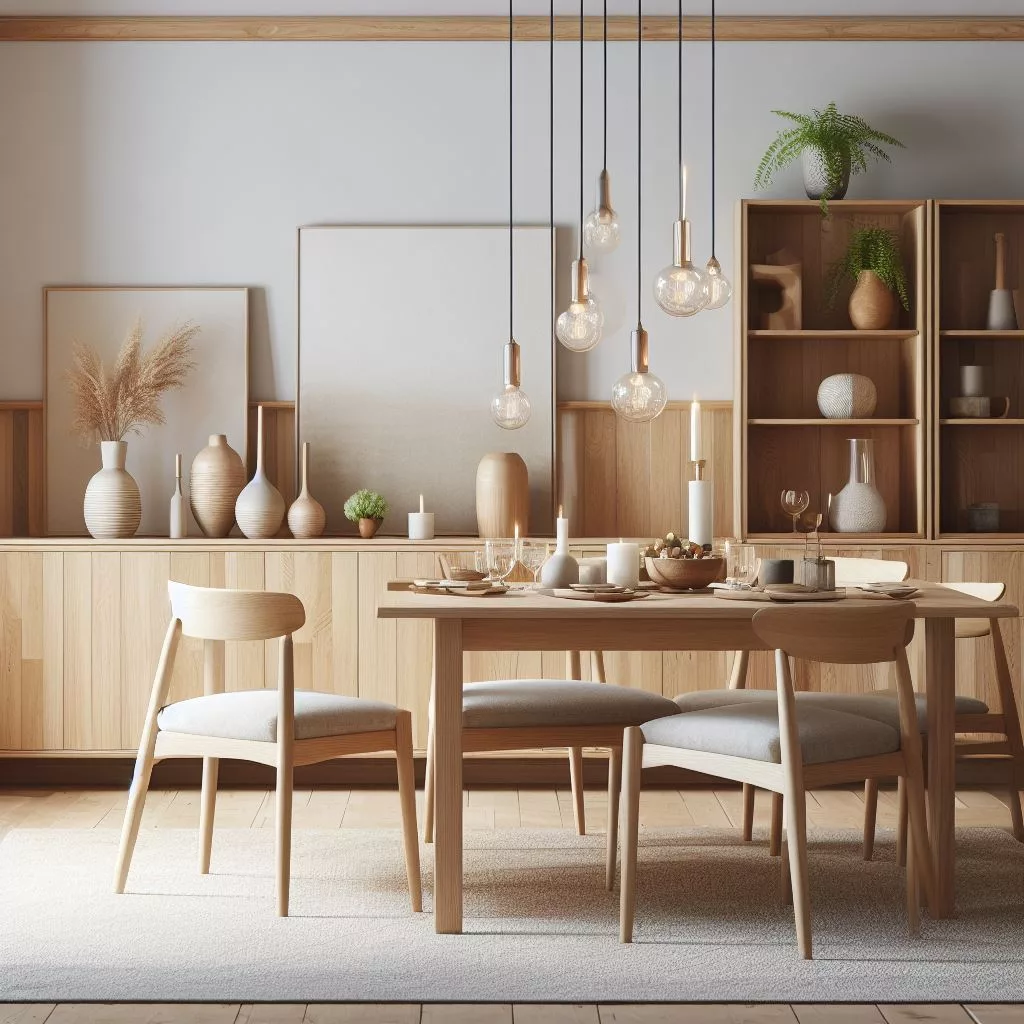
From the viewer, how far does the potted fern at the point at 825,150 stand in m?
4.45

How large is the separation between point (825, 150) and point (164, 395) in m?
2.55

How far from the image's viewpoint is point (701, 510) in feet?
10.5

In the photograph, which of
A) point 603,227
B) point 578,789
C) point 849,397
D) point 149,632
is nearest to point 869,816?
point 578,789

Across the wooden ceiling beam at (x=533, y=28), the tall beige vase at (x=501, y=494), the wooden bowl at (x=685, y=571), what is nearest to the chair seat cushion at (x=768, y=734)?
the wooden bowl at (x=685, y=571)

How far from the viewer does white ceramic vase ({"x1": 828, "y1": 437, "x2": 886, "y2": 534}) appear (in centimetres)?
445

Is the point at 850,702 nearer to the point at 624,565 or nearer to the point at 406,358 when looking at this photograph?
the point at 624,565

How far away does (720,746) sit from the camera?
2.73 metres

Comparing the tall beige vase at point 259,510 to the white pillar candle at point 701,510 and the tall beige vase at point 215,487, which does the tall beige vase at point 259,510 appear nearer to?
the tall beige vase at point 215,487

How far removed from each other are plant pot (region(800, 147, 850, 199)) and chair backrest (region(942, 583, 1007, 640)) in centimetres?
155

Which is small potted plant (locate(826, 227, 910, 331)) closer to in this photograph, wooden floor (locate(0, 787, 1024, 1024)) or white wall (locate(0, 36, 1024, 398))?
white wall (locate(0, 36, 1024, 398))

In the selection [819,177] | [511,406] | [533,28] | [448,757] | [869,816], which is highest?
[533,28]

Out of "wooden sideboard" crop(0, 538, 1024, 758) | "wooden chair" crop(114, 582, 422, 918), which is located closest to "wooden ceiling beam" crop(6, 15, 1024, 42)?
"wooden sideboard" crop(0, 538, 1024, 758)

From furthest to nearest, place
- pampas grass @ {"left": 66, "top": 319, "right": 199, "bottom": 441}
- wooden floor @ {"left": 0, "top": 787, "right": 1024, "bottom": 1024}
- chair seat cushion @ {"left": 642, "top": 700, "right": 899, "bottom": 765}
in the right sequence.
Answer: pampas grass @ {"left": 66, "top": 319, "right": 199, "bottom": 441} → wooden floor @ {"left": 0, "top": 787, "right": 1024, "bottom": 1024} → chair seat cushion @ {"left": 642, "top": 700, "right": 899, "bottom": 765}

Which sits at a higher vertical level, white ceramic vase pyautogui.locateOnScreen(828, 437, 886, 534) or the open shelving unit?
the open shelving unit
